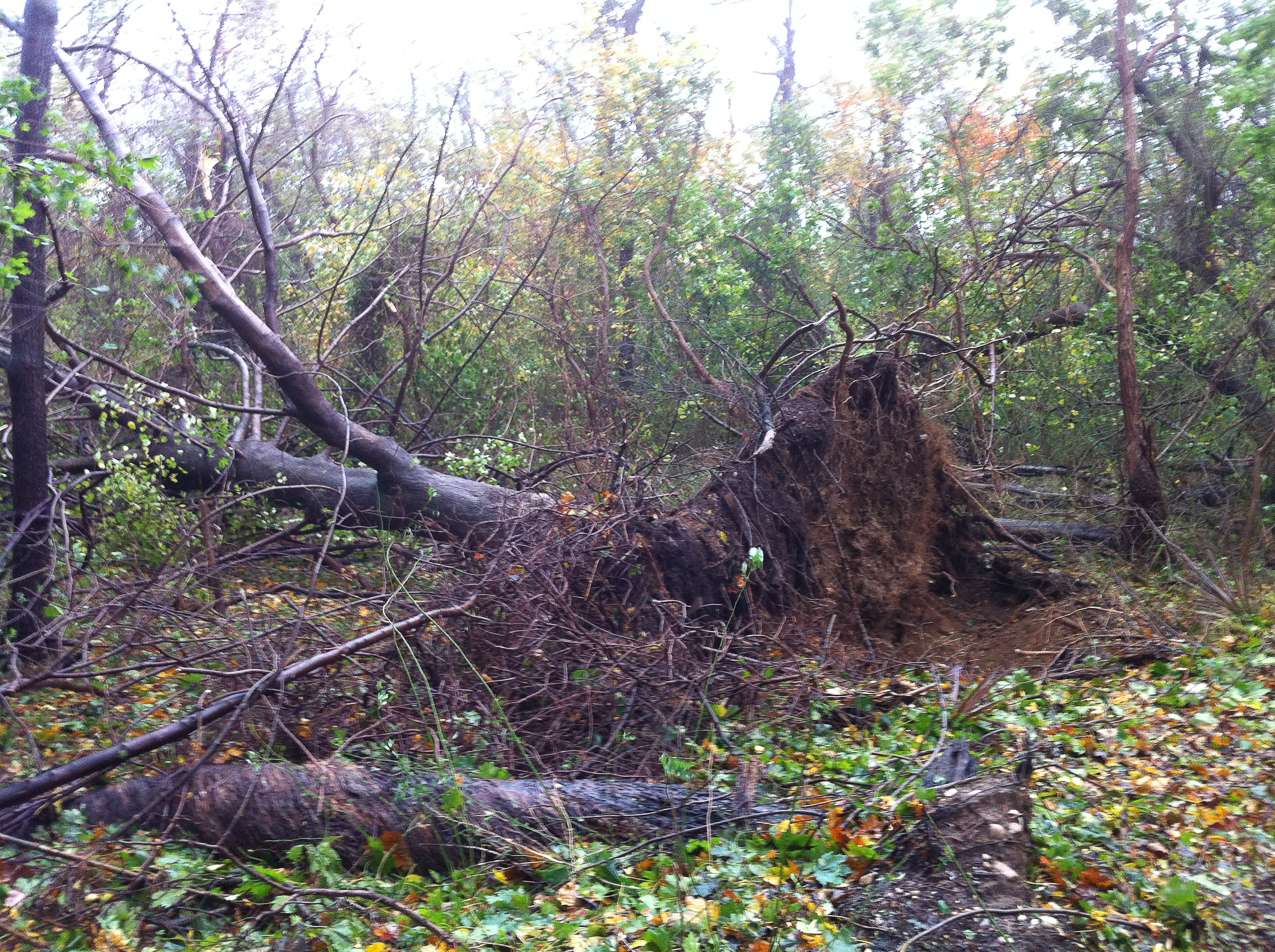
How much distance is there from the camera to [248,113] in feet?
38.4

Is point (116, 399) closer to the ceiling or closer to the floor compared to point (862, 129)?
closer to the floor

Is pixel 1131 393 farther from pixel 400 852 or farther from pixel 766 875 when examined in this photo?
pixel 400 852

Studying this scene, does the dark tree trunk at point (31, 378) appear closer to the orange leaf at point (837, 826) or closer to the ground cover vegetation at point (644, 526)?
the ground cover vegetation at point (644, 526)

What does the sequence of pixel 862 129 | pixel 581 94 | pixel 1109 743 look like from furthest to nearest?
pixel 862 129, pixel 581 94, pixel 1109 743

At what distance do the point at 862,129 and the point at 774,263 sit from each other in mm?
3678

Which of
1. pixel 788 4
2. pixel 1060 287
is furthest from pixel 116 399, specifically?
pixel 788 4

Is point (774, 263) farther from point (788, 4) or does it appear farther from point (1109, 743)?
point (788, 4)

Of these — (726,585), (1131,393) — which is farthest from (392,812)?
(1131,393)

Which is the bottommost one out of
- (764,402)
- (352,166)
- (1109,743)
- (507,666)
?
(1109,743)

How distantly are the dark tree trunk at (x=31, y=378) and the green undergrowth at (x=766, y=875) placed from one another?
2.75m

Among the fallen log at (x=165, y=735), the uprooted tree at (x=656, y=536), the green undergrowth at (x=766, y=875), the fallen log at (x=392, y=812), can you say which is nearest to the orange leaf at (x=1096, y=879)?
the green undergrowth at (x=766, y=875)

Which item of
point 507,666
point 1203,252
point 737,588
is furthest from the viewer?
point 1203,252

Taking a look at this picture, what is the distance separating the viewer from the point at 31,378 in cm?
650

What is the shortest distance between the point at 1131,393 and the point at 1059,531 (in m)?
1.39
